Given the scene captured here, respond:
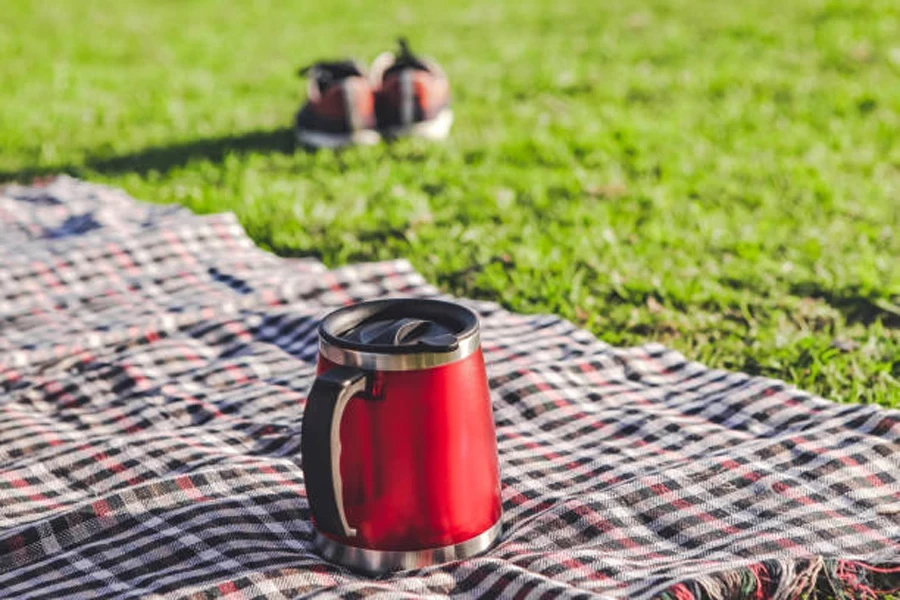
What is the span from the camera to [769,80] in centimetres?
686

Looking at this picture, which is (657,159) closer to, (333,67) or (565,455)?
(333,67)

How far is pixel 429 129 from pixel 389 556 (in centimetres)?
398

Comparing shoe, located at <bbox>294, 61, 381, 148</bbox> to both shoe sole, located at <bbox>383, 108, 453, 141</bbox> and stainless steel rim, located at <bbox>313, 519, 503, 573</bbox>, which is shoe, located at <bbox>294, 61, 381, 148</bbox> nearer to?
shoe sole, located at <bbox>383, 108, 453, 141</bbox>

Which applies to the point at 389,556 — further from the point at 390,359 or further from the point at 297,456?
the point at 297,456

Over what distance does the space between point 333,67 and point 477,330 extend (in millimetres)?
3964

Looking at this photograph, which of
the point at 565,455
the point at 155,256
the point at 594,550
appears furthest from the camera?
the point at 155,256

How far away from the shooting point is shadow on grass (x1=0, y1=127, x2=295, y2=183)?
5484mm

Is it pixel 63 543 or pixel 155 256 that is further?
pixel 155 256

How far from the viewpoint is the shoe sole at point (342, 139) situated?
5.68 metres

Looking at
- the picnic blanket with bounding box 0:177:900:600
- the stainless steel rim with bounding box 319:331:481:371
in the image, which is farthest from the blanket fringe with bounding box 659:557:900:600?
the stainless steel rim with bounding box 319:331:481:371

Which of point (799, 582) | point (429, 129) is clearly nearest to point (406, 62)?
point (429, 129)

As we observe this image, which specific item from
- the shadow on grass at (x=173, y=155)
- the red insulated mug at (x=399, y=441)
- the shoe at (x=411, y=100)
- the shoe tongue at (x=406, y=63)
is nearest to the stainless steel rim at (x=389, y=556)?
the red insulated mug at (x=399, y=441)

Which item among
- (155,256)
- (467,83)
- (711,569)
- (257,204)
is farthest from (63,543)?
(467,83)

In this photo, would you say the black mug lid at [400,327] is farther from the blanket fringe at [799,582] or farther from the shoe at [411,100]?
the shoe at [411,100]
